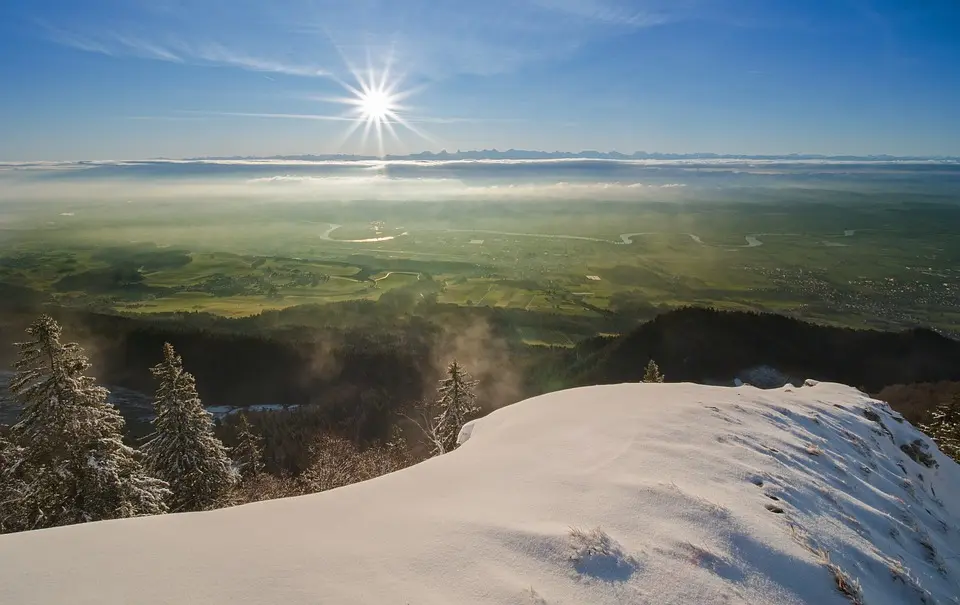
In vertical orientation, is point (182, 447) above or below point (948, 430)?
above

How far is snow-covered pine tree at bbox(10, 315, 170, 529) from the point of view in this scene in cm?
1694

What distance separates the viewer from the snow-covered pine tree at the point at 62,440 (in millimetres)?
16938

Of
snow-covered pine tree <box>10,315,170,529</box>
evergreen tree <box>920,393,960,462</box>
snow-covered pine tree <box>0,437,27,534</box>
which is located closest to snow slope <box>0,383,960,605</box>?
snow-covered pine tree <box>10,315,170,529</box>

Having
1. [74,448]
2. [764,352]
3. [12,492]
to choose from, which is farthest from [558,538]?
[764,352]

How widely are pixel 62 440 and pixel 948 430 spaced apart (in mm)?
48760

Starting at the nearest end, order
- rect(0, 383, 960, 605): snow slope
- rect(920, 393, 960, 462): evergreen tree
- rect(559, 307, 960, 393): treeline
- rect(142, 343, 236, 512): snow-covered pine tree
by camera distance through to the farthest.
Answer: rect(0, 383, 960, 605): snow slope < rect(142, 343, 236, 512): snow-covered pine tree < rect(920, 393, 960, 462): evergreen tree < rect(559, 307, 960, 393): treeline

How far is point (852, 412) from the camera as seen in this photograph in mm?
15414

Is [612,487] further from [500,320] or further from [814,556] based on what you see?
[500,320]

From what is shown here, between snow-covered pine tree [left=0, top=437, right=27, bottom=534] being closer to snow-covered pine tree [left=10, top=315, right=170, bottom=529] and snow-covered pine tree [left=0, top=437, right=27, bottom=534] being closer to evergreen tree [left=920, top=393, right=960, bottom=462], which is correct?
snow-covered pine tree [left=10, top=315, right=170, bottom=529]

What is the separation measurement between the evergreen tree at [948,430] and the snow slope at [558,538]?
20.5 meters

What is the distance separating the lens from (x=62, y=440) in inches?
676

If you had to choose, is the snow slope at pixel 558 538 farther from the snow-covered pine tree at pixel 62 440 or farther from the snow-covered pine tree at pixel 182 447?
the snow-covered pine tree at pixel 182 447

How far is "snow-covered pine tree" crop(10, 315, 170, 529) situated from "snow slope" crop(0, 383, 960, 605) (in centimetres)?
1506

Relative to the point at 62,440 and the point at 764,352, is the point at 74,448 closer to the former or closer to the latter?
the point at 62,440
